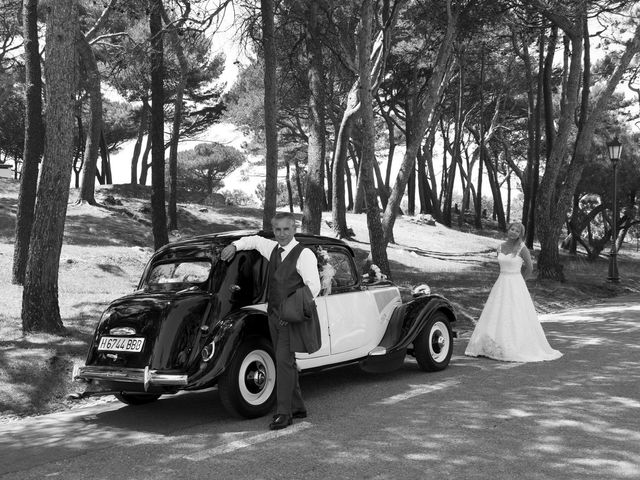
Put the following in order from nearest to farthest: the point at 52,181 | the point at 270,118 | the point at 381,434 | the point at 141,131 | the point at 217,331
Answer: the point at 381,434
the point at 217,331
the point at 52,181
the point at 270,118
the point at 141,131

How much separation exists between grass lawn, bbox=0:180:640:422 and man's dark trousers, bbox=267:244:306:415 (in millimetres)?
2768

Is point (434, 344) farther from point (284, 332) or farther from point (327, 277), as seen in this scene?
point (284, 332)

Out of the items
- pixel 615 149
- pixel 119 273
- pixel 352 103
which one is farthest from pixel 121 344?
pixel 615 149

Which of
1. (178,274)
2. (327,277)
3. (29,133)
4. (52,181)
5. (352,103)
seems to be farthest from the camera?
(352,103)

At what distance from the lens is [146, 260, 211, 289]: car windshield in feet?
21.4

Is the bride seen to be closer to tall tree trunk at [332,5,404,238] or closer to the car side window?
the car side window

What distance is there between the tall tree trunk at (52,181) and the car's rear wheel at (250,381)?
13.7 ft

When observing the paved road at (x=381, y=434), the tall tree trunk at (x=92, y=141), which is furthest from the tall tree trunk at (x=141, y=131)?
the paved road at (x=381, y=434)

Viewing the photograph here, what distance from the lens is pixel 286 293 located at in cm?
582

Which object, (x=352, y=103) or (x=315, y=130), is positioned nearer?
(x=315, y=130)

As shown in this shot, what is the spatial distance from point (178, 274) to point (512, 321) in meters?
4.44

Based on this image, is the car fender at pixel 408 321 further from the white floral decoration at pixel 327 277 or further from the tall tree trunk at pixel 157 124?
the tall tree trunk at pixel 157 124

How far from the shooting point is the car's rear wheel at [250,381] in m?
5.91

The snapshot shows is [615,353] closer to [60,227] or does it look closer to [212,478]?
[212,478]
